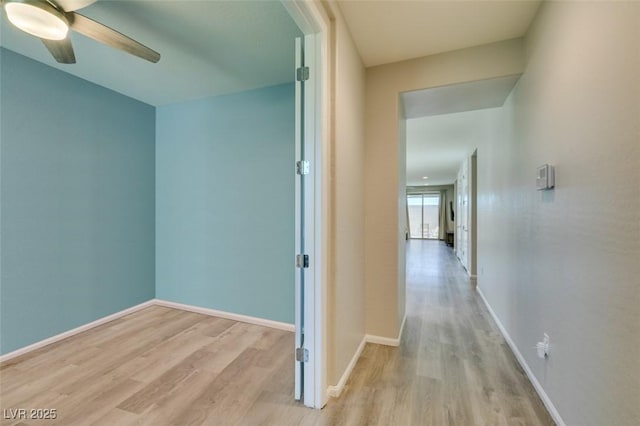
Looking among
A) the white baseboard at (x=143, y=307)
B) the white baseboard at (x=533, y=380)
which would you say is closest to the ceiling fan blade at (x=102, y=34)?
the white baseboard at (x=143, y=307)

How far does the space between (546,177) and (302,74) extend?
159 cm

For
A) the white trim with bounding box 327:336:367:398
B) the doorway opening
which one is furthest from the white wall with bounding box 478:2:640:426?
the doorway opening

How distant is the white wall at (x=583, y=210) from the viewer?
996 mm

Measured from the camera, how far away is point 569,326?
4.61 ft

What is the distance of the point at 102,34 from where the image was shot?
5.44 ft

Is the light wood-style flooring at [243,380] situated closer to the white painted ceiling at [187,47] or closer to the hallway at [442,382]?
the hallway at [442,382]

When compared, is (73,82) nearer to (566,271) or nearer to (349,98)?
(349,98)

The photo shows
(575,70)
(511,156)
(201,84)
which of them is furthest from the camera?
(201,84)

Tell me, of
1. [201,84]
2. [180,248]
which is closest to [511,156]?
[201,84]

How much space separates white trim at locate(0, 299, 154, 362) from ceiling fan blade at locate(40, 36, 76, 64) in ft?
7.85

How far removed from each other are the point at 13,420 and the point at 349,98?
2950mm

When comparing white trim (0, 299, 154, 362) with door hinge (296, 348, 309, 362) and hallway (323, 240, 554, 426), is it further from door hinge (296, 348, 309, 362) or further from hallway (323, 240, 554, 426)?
hallway (323, 240, 554, 426)

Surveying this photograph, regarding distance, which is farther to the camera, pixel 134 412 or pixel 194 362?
pixel 194 362

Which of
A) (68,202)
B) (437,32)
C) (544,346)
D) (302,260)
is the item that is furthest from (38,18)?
(544,346)
